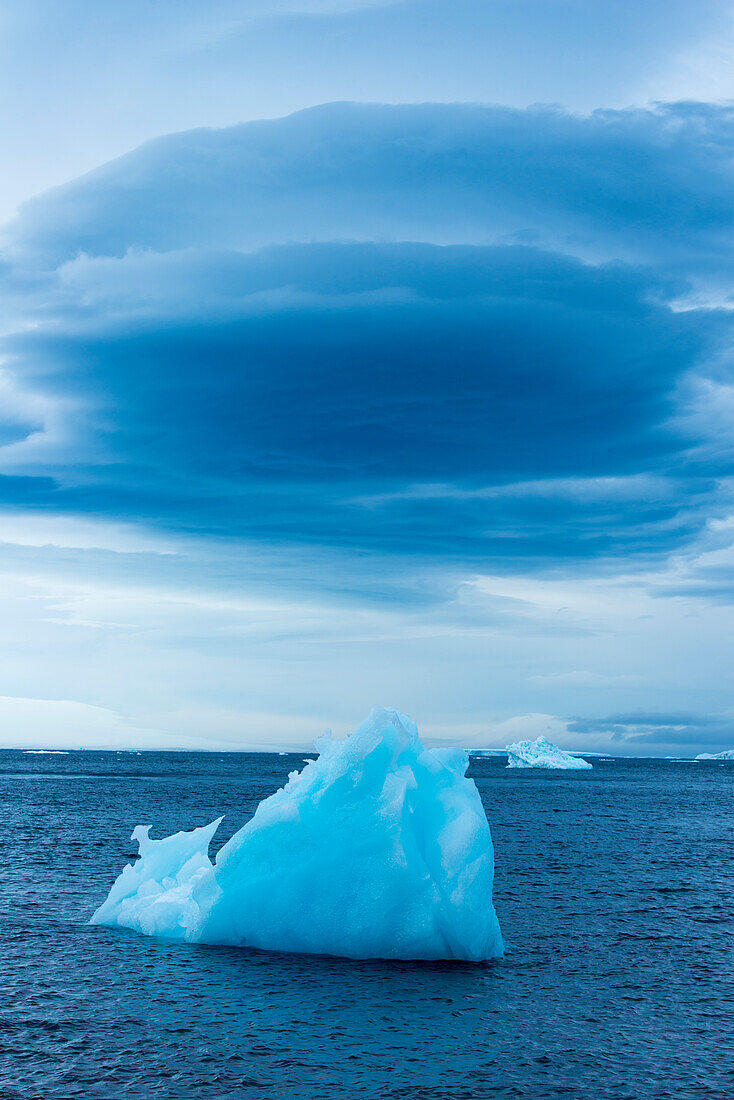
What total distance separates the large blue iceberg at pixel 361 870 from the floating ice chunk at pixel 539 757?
17503cm

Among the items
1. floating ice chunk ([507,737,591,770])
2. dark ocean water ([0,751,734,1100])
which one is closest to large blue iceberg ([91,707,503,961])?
dark ocean water ([0,751,734,1100])

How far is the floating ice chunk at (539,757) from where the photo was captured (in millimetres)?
193875

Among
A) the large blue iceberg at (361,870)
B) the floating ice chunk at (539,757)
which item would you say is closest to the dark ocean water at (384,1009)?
the large blue iceberg at (361,870)

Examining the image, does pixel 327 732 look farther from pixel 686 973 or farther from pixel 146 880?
pixel 686 973

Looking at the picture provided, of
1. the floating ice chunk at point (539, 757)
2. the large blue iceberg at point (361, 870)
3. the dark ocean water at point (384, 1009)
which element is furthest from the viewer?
the floating ice chunk at point (539, 757)

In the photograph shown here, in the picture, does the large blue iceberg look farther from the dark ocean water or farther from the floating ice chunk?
the floating ice chunk

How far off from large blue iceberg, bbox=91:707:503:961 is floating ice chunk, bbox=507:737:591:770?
17503 cm

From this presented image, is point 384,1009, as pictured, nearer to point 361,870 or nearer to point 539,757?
point 361,870

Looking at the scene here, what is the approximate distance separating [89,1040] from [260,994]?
12.7 ft

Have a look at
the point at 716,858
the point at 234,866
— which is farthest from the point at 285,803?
the point at 716,858

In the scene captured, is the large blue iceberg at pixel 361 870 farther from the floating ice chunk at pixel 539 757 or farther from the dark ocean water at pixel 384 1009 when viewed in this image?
the floating ice chunk at pixel 539 757

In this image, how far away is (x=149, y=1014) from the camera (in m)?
18.1

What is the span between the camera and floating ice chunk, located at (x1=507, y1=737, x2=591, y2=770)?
193875mm

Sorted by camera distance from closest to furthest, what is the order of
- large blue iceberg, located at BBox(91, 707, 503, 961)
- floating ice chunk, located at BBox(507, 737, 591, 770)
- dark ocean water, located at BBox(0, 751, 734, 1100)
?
dark ocean water, located at BBox(0, 751, 734, 1100) → large blue iceberg, located at BBox(91, 707, 503, 961) → floating ice chunk, located at BBox(507, 737, 591, 770)
